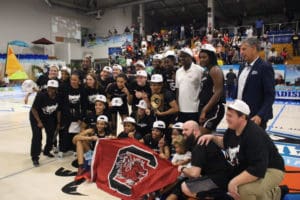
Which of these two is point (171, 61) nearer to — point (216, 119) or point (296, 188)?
point (216, 119)

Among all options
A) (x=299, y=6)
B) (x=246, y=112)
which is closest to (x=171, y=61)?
(x=246, y=112)

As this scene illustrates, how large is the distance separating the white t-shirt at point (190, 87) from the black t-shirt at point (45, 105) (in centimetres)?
249

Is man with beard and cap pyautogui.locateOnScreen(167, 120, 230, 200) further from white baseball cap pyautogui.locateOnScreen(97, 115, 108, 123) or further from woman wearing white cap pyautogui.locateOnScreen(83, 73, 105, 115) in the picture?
woman wearing white cap pyautogui.locateOnScreen(83, 73, 105, 115)

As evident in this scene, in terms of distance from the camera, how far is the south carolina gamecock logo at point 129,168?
3.90 meters

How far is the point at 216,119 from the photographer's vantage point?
3969 mm

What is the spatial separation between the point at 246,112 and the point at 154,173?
151 centimetres

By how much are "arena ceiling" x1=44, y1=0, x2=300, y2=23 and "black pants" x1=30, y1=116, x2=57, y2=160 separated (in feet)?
74.9

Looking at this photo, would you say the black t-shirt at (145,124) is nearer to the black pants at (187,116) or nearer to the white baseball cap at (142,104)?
the white baseball cap at (142,104)

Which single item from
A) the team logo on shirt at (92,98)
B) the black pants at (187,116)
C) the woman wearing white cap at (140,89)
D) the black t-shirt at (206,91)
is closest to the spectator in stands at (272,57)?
the woman wearing white cap at (140,89)

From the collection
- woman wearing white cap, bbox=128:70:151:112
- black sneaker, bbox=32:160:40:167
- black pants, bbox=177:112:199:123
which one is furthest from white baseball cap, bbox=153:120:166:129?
black sneaker, bbox=32:160:40:167

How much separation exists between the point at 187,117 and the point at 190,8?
26.7 metres

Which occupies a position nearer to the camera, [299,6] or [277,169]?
[277,169]

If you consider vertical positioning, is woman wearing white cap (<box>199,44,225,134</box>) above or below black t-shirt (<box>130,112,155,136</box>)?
above

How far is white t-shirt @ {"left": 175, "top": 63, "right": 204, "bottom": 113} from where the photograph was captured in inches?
169
